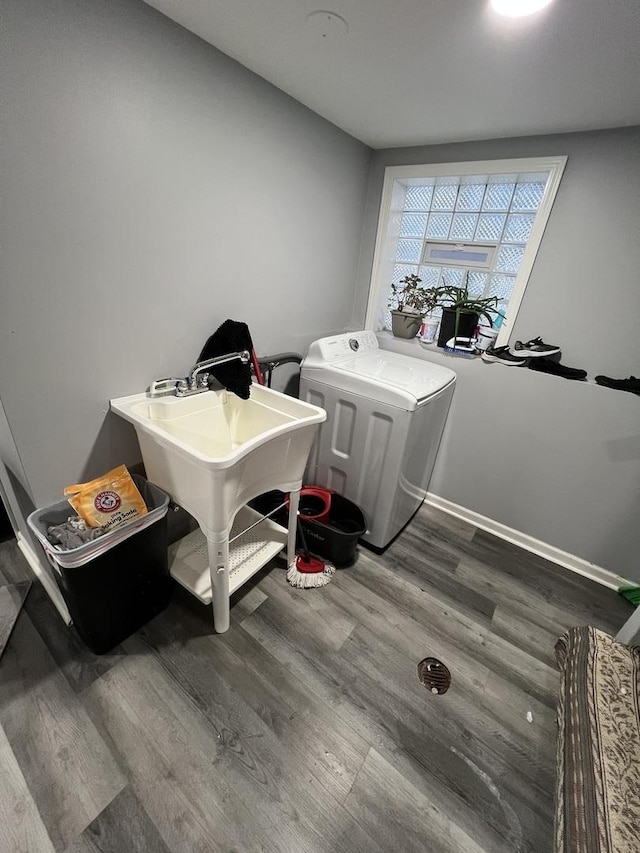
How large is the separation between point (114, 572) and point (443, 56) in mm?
2058

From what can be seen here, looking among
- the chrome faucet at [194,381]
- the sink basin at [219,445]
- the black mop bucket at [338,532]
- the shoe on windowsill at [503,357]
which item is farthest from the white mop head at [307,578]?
the shoe on windowsill at [503,357]

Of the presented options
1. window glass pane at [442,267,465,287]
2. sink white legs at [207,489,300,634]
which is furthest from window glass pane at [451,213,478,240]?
sink white legs at [207,489,300,634]

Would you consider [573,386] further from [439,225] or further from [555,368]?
[439,225]

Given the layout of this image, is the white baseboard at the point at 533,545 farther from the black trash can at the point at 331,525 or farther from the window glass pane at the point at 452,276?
the window glass pane at the point at 452,276

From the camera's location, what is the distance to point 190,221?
1.34 metres

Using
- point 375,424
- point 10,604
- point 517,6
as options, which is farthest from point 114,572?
point 517,6

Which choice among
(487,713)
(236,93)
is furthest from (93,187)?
(487,713)

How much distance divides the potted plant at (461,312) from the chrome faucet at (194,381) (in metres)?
1.27

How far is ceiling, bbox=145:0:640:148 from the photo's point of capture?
0.93 m

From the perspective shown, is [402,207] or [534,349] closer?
[534,349]

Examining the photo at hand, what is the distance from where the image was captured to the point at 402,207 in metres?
2.30

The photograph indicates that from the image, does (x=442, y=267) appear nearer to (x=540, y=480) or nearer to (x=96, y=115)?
(x=540, y=480)

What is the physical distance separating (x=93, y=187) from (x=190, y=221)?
34cm

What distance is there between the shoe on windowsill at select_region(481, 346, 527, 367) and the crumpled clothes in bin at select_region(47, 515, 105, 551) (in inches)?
80.1
